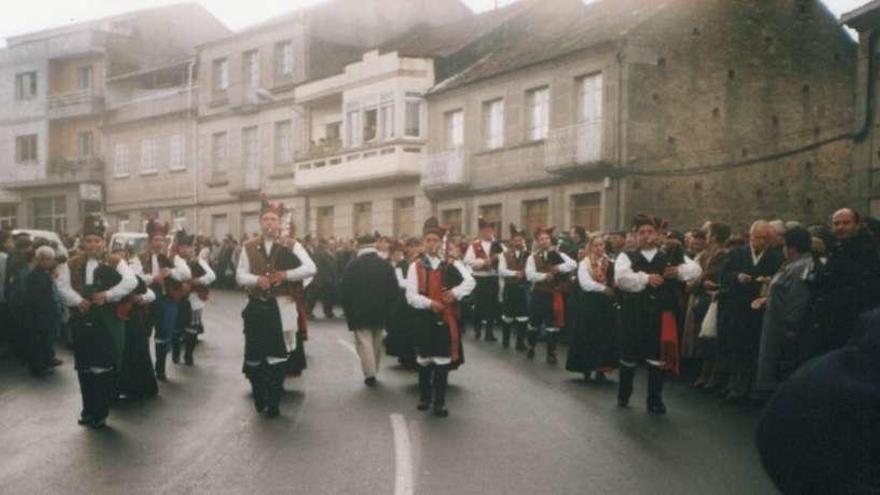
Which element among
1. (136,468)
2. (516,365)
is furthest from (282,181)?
(136,468)

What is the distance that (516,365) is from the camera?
1616cm

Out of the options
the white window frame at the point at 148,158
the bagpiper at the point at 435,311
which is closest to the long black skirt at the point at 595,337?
the bagpiper at the point at 435,311

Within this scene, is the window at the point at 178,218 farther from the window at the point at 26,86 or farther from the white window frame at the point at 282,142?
the window at the point at 26,86

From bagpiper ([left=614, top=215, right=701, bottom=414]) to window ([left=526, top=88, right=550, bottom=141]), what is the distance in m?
22.0

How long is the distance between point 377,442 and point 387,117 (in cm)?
3126

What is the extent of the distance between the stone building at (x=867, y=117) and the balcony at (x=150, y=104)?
35.3 meters

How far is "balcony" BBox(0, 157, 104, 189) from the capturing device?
57.7 meters

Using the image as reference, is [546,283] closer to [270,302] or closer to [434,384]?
[434,384]

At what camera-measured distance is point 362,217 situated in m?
43.6

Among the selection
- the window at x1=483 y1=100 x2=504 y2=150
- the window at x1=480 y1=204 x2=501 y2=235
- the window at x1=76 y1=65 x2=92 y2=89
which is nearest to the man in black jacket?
the window at x1=480 y1=204 x2=501 y2=235

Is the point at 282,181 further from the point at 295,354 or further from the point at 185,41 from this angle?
the point at 295,354

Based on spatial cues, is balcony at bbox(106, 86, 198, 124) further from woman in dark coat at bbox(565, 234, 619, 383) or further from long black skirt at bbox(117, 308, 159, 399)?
long black skirt at bbox(117, 308, 159, 399)

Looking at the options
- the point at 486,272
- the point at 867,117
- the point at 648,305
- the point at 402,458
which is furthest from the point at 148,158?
the point at 402,458

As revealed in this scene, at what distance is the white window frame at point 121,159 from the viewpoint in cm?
5694
